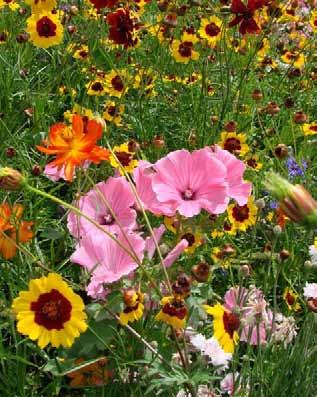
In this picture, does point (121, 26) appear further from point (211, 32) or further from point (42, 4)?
point (211, 32)

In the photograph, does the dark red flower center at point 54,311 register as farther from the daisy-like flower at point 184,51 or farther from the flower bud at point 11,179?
the daisy-like flower at point 184,51

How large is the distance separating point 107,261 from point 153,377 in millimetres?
243

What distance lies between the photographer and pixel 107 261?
4.20 feet

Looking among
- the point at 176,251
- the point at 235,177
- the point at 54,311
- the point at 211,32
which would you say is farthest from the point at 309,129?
the point at 54,311

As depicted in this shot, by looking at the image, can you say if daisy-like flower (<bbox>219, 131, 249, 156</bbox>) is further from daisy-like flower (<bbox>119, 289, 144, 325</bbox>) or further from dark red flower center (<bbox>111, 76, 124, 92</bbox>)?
daisy-like flower (<bbox>119, 289, 144, 325</bbox>)

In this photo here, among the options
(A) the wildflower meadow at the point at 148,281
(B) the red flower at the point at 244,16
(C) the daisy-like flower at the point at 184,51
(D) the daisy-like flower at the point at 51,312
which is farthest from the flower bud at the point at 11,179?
(C) the daisy-like flower at the point at 184,51

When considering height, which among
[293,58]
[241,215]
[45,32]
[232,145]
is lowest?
[241,215]

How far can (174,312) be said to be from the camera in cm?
117

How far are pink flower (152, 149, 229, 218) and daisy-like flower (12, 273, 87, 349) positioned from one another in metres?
0.22

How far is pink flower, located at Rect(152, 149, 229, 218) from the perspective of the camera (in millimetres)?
1229

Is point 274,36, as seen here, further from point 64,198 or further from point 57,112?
point 64,198

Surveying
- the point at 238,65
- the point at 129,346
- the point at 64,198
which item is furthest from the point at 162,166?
the point at 238,65

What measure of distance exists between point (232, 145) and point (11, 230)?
831mm

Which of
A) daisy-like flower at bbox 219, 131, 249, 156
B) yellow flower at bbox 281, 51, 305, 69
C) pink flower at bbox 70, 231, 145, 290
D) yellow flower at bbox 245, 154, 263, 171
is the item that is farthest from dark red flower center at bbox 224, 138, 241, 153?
yellow flower at bbox 281, 51, 305, 69
